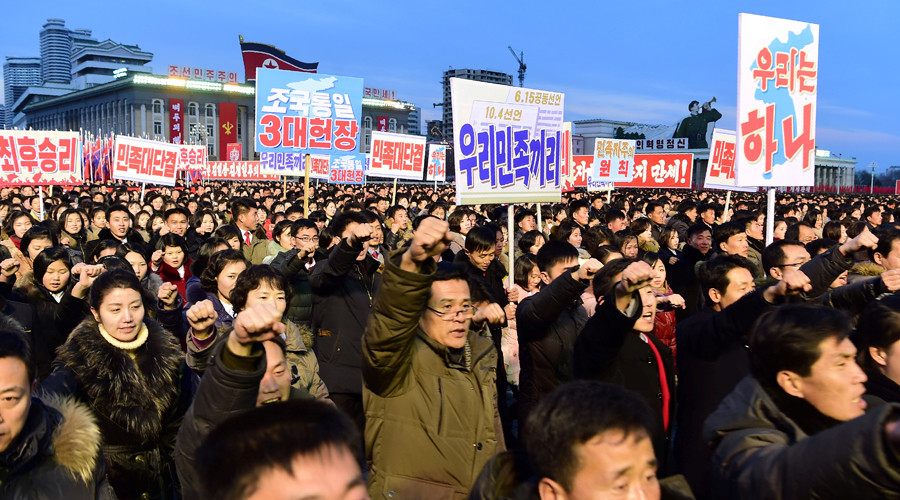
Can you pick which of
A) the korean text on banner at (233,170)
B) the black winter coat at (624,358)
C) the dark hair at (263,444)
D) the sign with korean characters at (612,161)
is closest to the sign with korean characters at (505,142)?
the black winter coat at (624,358)

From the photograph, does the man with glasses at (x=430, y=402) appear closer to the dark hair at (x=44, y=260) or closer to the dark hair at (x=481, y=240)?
the dark hair at (x=481, y=240)

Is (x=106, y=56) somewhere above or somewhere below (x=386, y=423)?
above

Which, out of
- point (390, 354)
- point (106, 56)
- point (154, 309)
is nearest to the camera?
point (390, 354)

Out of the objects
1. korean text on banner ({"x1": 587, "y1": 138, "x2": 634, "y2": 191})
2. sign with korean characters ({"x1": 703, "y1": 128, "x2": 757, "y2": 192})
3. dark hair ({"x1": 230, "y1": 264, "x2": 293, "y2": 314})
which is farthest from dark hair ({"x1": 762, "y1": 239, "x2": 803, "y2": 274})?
korean text on banner ({"x1": 587, "y1": 138, "x2": 634, "y2": 191})

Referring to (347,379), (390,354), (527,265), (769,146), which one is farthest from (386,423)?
(769,146)

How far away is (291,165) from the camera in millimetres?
21516

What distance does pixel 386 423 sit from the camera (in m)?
2.59

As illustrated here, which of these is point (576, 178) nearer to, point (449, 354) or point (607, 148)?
point (607, 148)

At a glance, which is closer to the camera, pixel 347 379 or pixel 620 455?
pixel 620 455

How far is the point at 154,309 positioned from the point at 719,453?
10.2ft

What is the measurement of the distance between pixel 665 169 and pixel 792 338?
14.1m

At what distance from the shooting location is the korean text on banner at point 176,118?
72000 millimetres

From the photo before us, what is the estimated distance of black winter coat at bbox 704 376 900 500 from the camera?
1.28 meters

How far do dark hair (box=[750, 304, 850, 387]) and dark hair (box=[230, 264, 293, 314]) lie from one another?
83.1 inches
